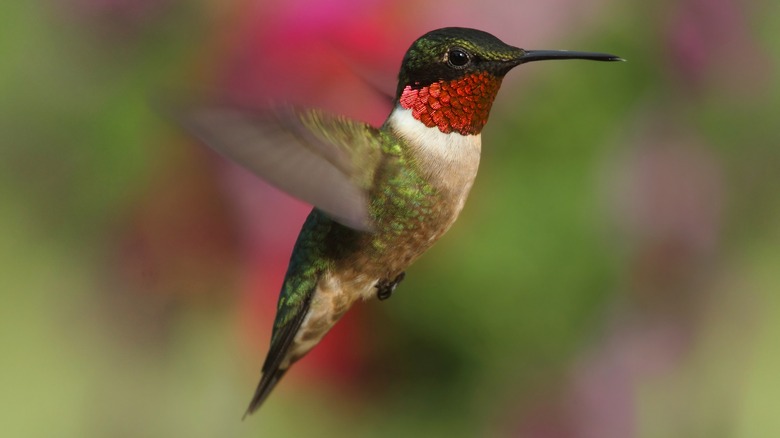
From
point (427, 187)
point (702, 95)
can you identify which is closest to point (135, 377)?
point (702, 95)

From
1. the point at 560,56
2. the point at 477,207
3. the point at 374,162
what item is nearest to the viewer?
the point at 560,56

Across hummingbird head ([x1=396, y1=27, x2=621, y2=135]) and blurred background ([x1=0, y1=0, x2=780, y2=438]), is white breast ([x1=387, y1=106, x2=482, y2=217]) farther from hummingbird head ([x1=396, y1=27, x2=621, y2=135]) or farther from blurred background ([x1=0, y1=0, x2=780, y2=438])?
blurred background ([x1=0, y1=0, x2=780, y2=438])

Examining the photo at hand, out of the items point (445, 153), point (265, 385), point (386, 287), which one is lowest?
point (265, 385)

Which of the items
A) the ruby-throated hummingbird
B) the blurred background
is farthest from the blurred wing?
the blurred background

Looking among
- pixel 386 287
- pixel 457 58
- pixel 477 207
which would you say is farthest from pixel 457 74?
pixel 477 207

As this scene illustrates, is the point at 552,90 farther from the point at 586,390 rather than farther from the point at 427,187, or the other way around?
the point at 427,187

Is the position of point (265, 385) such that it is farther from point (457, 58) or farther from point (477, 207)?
point (477, 207)
